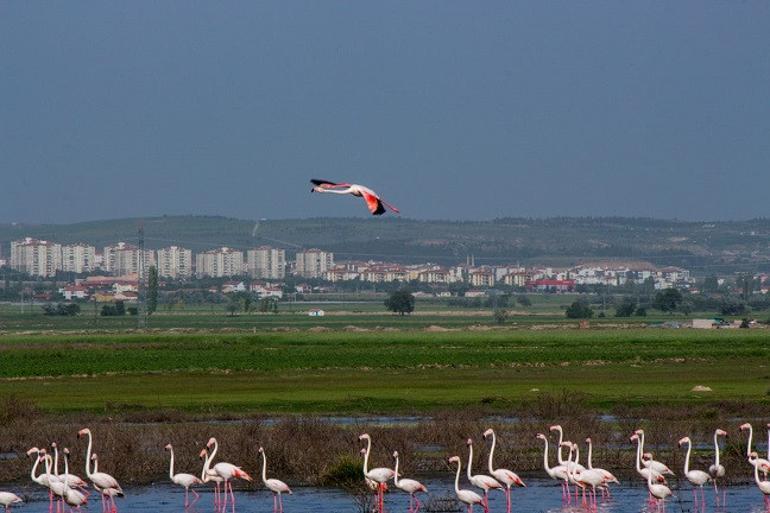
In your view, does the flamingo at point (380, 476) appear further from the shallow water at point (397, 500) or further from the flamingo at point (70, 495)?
the flamingo at point (70, 495)

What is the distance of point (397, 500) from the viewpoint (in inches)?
1180

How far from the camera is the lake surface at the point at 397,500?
28.3m

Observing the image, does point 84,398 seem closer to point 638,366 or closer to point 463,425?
point 463,425

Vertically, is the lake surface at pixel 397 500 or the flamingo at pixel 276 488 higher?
the flamingo at pixel 276 488

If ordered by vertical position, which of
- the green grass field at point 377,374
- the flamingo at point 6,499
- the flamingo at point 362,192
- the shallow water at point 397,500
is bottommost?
the green grass field at point 377,374

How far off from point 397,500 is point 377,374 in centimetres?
4311

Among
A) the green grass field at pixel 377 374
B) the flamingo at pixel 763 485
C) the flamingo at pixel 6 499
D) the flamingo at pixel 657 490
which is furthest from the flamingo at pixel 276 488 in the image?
the green grass field at pixel 377 374

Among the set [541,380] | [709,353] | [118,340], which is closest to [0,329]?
[118,340]

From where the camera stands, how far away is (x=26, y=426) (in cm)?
3897

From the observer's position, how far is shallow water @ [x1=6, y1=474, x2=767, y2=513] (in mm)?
28250

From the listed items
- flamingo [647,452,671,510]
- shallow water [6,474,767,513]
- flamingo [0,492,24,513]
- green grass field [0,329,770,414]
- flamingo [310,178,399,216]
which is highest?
flamingo [310,178,399,216]

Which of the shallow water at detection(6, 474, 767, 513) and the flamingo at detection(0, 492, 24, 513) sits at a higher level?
the flamingo at detection(0, 492, 24, 513)

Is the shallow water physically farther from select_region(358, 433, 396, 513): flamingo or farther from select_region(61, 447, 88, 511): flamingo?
select_region(61, 447, 88, 511): flamingo

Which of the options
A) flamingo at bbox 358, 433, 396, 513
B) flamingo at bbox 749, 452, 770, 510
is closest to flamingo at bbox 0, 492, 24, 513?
flamingo at bbox 358, 433, 396, 513
